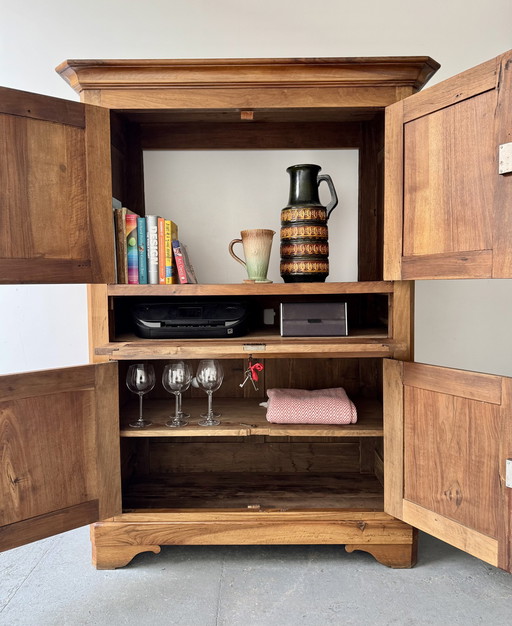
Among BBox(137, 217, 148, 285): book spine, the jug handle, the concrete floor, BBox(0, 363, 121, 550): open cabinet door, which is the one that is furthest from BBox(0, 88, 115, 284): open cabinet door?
the concrete floor

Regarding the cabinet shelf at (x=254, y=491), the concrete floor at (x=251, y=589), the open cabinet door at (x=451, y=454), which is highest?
the open cabinet door at (x=451, y=454)

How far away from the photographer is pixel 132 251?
1.67 m

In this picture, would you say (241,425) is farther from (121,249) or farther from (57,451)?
(121,249)

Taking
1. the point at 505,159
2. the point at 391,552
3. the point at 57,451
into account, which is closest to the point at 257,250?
the point at 505,159

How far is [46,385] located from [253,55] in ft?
5.18

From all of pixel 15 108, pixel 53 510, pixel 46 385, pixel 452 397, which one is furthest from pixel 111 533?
pixel 15 108

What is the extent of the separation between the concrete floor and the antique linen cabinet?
92mm

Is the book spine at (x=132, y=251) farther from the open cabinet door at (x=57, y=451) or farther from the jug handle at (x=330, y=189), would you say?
the jug handle at (x=330, y=189)

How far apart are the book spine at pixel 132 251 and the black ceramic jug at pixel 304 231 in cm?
52

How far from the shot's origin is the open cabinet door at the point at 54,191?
141 cm

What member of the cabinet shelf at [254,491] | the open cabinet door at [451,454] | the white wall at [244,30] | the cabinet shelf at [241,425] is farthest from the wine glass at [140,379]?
the white wall at [244,30]

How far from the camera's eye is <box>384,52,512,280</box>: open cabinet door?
129cm

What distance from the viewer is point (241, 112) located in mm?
1648

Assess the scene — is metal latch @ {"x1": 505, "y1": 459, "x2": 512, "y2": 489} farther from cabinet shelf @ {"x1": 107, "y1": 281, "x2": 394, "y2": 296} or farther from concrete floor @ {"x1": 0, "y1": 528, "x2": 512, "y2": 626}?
cabinet shelf @ {"x1": 107, "y1": 281, "x2": 394, "y2": 296}
